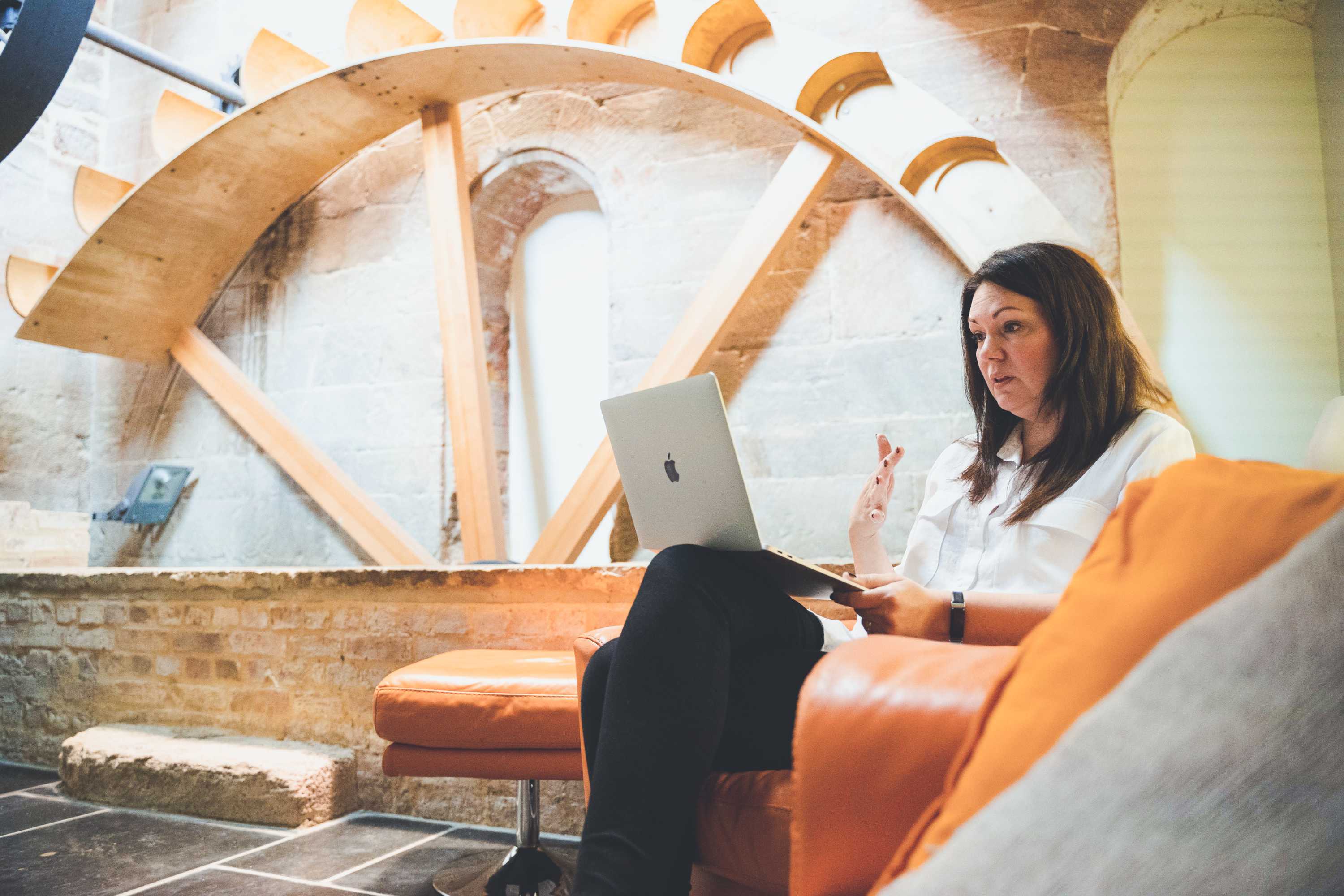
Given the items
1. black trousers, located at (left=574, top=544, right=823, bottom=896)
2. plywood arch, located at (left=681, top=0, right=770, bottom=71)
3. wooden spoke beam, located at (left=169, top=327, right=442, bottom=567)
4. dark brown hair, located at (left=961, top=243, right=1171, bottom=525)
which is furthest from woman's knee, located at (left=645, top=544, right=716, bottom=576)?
wooden spoke beam, located at (left=169, top=327, right=442, bottom=567)

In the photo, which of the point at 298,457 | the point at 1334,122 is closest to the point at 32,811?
the point at 298,457

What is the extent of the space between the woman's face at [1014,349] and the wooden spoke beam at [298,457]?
2413 millimetres

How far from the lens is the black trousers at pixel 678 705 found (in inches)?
38.5

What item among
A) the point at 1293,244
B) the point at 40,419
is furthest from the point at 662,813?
the point at 40,419

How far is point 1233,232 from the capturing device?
9.62 ft

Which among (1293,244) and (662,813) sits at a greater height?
(1293,244)

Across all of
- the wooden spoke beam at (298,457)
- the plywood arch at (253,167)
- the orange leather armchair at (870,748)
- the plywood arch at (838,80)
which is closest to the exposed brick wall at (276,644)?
the wooden spoke beam at (298,457)

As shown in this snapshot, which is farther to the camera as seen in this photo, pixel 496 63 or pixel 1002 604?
pixel 496 63

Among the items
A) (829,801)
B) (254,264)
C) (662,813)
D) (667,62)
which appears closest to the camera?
(829,801)

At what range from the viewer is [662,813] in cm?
100

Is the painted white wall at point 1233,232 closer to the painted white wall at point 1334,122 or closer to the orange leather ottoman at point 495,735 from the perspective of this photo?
the painted white wall at point 1334,122

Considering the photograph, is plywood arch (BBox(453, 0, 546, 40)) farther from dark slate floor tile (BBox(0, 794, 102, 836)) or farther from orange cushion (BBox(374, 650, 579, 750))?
dark slate floor tile (BBox(0, 794, 102, 836))

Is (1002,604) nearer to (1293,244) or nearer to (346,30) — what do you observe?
(1293,244)

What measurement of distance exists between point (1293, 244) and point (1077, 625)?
2.96 metres
